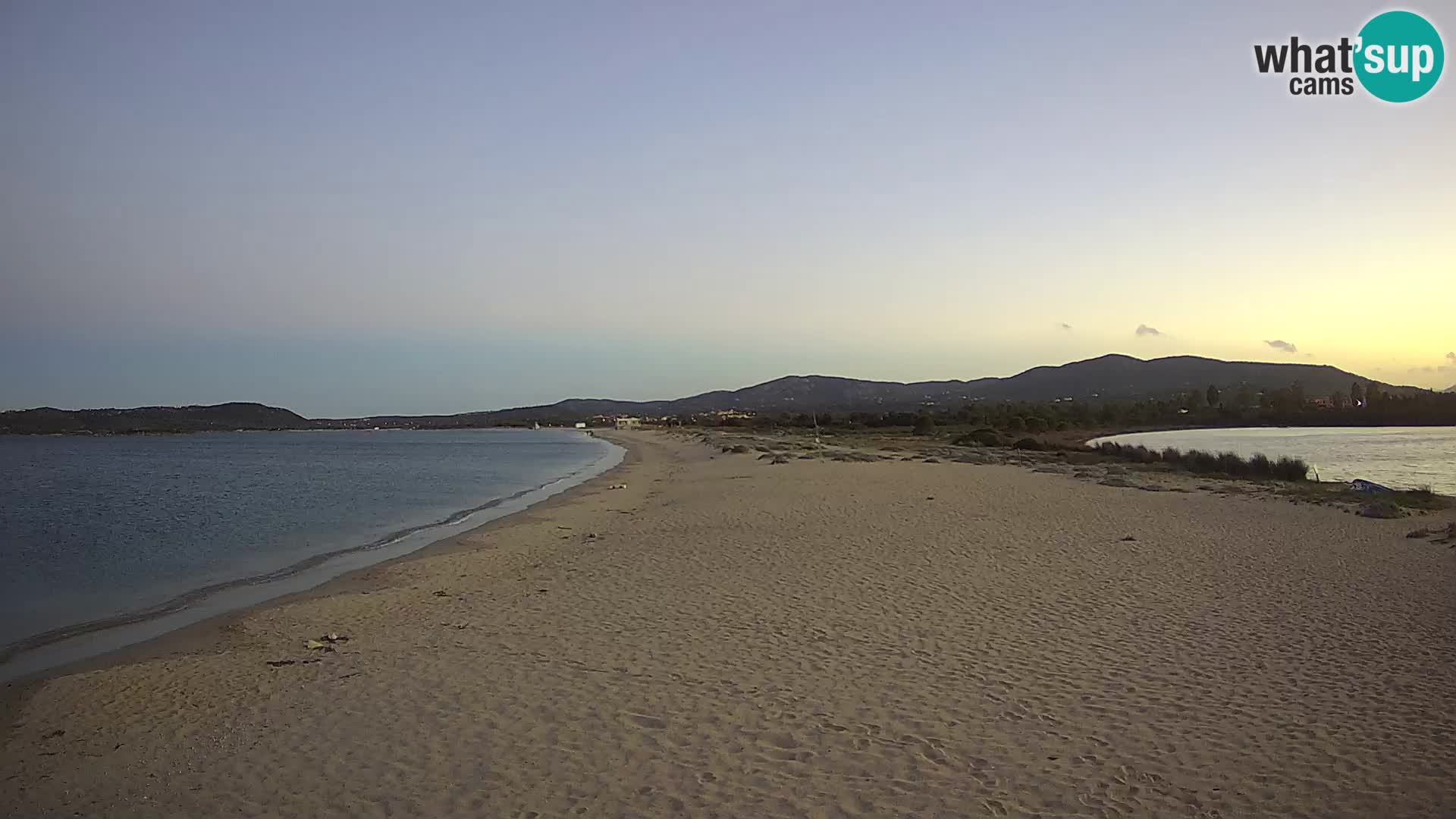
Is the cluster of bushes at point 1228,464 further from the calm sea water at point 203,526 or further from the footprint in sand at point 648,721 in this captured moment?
the footprint in sand at point 648,721

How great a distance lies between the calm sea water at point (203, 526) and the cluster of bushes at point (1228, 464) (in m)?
24.2

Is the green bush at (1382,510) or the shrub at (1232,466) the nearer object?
the green bush at (1382,510)

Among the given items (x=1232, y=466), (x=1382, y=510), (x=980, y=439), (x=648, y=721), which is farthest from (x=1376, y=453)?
(x=648, y=721)

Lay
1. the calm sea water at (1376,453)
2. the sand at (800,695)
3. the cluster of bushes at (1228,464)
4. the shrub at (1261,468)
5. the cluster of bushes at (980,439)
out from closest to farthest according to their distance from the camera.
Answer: the sand at (800,695) → the cluster of bushes at (1228,464) → the shrub at (1261,468) → the calm sea water at (1376,453) → the cluster of bushes at (980,439)

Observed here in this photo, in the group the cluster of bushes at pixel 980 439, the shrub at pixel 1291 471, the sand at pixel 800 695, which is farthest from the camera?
the cluster of bushes at pixel 980 439

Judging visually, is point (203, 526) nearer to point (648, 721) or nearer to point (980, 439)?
point (648, 721)

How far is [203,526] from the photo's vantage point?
21047 millimetres

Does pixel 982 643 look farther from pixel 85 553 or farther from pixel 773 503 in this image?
pixel 85 553

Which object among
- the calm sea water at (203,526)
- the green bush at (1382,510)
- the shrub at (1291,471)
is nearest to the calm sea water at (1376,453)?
the shrub at (1291,471)

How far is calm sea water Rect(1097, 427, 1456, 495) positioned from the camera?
31641 mm

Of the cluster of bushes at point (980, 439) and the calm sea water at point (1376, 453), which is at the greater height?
the cluster of bushes at point (980, 439)

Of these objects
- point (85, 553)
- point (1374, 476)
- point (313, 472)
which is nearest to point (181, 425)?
point (313, 472)

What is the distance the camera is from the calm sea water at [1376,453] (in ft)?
104

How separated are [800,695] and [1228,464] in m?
31.2
